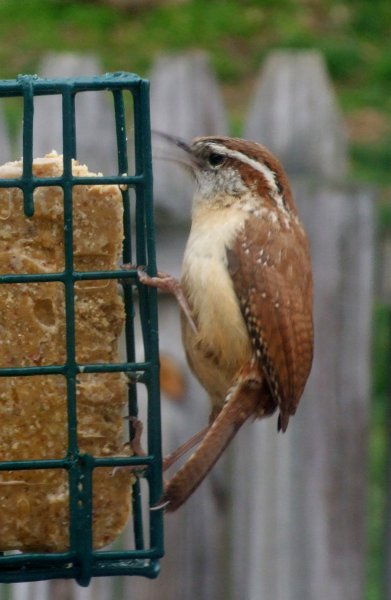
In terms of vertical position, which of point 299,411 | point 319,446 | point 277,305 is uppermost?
point 277,305

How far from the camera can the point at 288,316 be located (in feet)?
12.6

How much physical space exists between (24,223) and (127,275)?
0.30 metres

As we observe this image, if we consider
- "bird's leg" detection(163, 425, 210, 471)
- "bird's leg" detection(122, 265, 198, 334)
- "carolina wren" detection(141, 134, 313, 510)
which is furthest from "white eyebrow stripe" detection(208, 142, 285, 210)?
"bird's leg" detection(163, 425, 210, 471)

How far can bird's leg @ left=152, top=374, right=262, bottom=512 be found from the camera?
341 cm

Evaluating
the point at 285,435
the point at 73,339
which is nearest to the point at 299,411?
the point at 285,435

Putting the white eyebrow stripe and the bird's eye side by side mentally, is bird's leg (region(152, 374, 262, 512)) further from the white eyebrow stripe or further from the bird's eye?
the bird's eye

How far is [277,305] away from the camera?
12.6 ft

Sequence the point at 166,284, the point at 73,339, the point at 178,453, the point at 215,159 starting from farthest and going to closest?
the point at 215,159, the point at 178,453, the point at 166,284, the point at 73,339

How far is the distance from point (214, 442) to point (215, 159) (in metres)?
1.01

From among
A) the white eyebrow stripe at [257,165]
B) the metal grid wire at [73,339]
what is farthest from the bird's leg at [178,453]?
the white eyebrow stripe at [257,165]

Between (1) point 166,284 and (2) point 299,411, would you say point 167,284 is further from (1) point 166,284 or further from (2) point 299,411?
(2) point 299,411

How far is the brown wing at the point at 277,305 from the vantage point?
3.81 metres

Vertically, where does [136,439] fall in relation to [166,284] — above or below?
below

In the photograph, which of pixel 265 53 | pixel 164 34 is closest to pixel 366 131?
pixel 265 53
